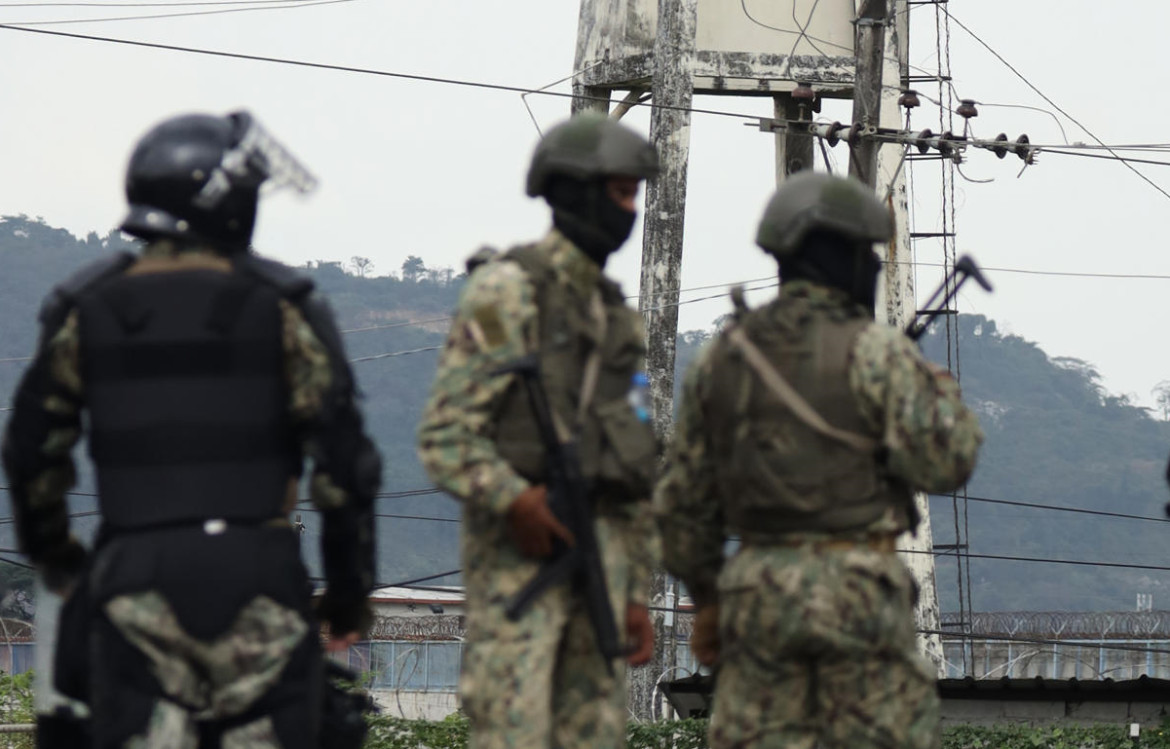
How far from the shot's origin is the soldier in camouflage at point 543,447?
617 cm

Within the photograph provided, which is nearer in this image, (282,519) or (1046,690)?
(282,519)

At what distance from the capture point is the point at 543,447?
629cm

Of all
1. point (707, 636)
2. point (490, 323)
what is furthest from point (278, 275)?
point (707, 636)

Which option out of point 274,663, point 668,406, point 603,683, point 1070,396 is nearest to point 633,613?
point 603,683

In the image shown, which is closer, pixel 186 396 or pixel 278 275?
pixel 186 396

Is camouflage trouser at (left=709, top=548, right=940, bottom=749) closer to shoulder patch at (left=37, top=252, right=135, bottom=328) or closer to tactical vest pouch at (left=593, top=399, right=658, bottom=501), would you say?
tactical vest pouch at (left=593, top=399, right=658, bottom=501)

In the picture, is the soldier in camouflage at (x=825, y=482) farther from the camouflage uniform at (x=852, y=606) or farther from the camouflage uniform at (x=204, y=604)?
the camouflage uniform at (x=204, y=604)

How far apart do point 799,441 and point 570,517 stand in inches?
27.7

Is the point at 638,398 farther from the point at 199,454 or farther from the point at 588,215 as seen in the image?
the point at 199,454

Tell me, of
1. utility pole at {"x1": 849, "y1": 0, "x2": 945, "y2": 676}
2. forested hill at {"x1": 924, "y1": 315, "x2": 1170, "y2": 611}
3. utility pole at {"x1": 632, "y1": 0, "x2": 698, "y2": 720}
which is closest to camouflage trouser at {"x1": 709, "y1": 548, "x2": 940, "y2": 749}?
utility pole at {"x1": 632, "y1": 0, "x2": 698, "y2": 720}

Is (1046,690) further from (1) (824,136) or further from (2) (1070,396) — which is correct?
(2) (1070,396)

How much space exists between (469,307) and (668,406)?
43.9 feet

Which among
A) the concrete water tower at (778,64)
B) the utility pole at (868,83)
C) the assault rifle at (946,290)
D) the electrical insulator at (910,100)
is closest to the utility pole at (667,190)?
the concrete water tower at (778,64)

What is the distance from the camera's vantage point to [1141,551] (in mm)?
157125
